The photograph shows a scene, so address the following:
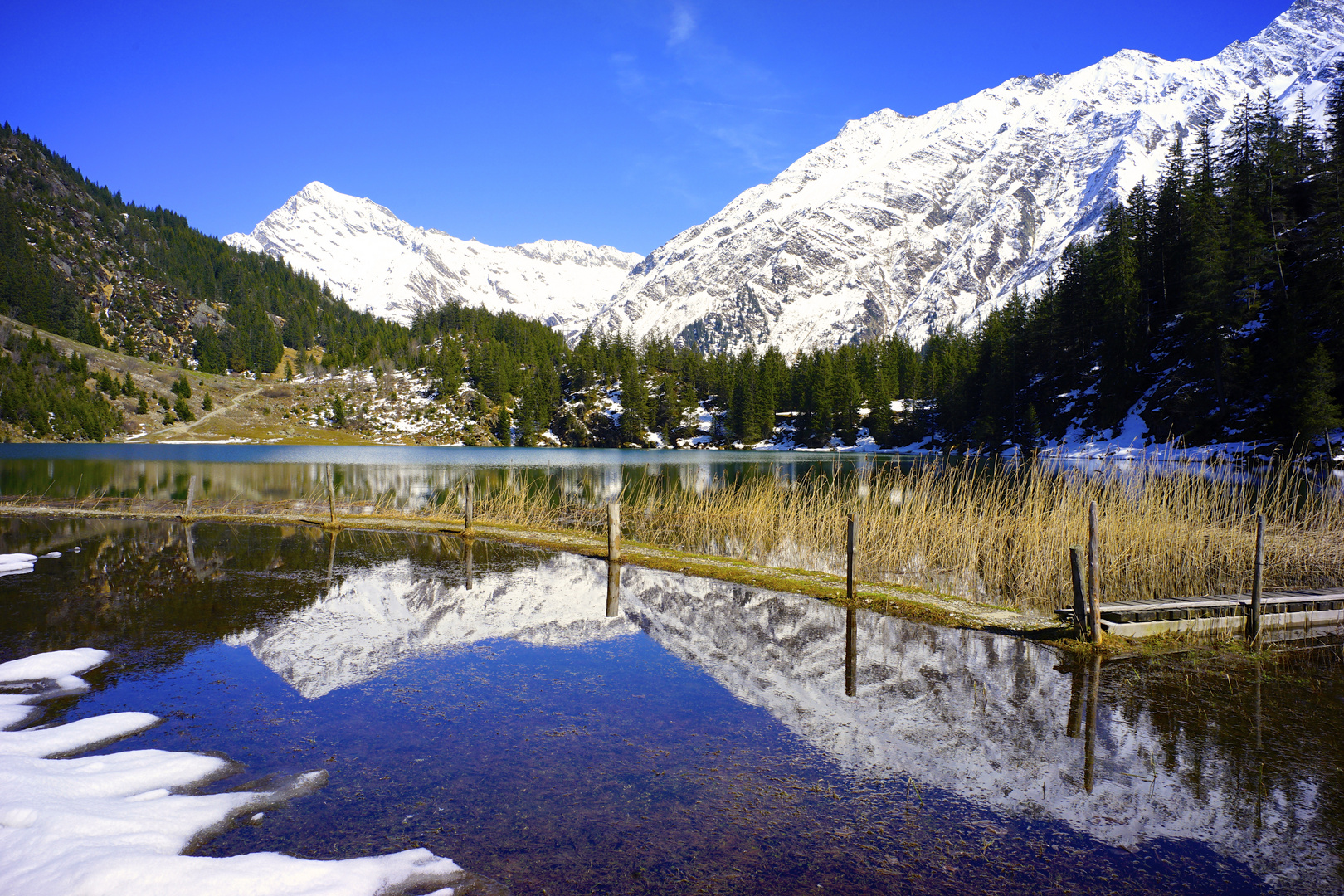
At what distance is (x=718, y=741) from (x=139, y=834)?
6.25 m

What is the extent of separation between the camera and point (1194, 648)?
13508mm

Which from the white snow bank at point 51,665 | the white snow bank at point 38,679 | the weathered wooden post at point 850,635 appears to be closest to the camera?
the white snow bank at point 38,679

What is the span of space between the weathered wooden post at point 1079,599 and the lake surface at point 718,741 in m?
1.02

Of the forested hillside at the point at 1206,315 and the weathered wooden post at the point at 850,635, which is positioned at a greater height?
the forested hillside at the point at 1206,315

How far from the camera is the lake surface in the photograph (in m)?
6.46

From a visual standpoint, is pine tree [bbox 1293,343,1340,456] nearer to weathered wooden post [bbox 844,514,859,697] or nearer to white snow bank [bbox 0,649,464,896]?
weathered wooden post [bbox 844,514,859,697]

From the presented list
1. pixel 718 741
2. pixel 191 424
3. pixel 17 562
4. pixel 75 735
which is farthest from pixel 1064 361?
pixel 191 424

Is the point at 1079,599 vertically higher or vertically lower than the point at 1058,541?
lower

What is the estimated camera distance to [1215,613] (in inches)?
615

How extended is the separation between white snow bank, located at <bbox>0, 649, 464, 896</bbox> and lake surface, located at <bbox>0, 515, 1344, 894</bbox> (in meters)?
0.40

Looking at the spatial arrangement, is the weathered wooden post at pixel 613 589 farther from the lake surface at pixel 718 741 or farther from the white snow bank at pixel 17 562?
the white snow bank at pixel 17 562

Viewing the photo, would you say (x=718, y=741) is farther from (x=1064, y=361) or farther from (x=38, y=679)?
(x=1064, y=361)

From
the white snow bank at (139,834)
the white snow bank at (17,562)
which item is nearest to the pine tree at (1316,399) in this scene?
the white snow bank at (139,834)

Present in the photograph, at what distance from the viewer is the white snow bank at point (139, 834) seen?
17.9 ft
